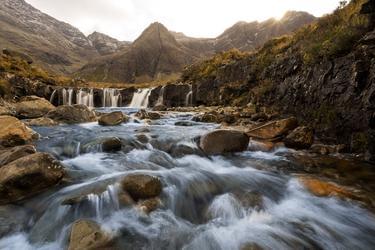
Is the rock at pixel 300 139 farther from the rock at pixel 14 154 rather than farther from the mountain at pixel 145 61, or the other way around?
the mountain at pixel 145 61

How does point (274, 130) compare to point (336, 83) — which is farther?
point (274, 130)

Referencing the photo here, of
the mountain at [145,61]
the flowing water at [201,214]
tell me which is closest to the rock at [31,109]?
the flowing water at [201,214]

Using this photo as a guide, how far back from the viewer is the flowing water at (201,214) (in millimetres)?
4797

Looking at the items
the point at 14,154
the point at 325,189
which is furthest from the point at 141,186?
the point at 325,189

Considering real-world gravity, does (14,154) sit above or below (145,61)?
below

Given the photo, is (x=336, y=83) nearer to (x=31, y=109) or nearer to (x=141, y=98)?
(x=31, y=109)

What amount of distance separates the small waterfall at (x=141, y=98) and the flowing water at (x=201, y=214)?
25490 millimetres

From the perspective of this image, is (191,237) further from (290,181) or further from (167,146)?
(167,146)

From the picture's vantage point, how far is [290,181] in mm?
7246

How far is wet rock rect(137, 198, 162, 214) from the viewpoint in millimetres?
5506

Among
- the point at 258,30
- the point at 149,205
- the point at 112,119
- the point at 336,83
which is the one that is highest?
the point at 258,30

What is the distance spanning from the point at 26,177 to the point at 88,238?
2.60 meters

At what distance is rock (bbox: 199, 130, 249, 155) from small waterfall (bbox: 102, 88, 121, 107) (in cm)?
2624

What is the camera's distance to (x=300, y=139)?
32.2 feet
